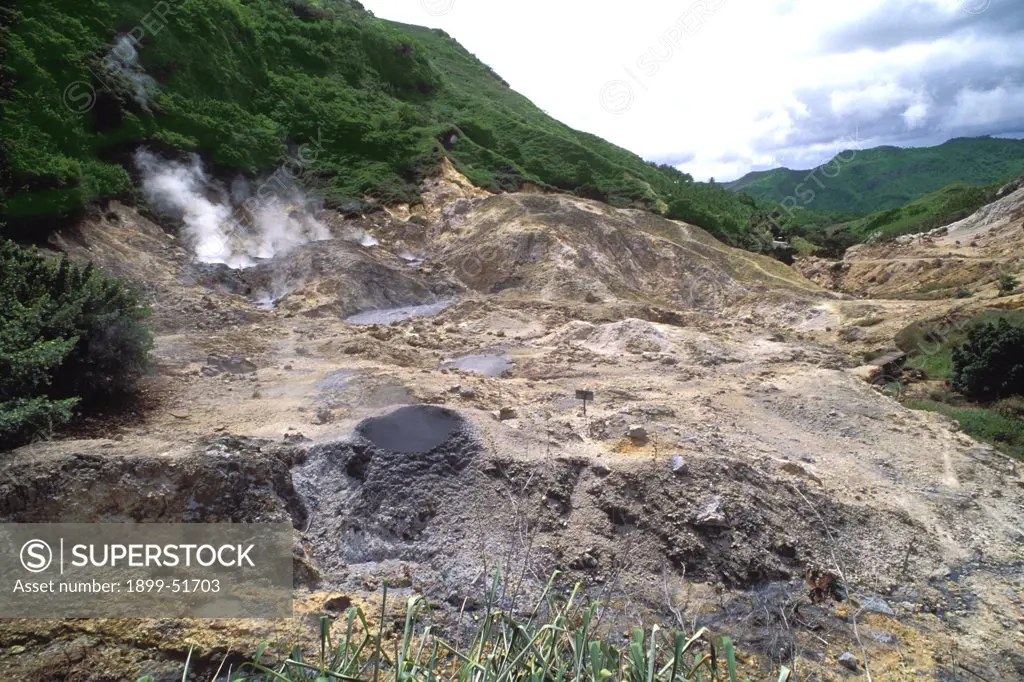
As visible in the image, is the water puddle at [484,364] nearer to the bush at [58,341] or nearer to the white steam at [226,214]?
the bush at [58,341]

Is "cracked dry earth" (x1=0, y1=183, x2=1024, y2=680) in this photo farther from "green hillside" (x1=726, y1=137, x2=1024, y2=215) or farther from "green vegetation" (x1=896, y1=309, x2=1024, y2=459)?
"green hillside" (x1=726, y1=137, x2=1024, y2=215)

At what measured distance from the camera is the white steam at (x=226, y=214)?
17.8 metres

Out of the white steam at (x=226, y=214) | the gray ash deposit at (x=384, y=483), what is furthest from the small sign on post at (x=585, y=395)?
the white steam at (x=226, y=214)

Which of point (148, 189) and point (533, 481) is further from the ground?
point (148, 189)

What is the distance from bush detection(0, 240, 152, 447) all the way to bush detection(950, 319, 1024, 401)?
1431 cm

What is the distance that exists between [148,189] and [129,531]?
51.6 ft

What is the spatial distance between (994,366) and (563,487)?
971 centimetres

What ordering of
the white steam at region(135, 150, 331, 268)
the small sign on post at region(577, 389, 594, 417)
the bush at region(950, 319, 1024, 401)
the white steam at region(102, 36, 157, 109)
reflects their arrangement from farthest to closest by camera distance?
the white steam at region(102, 36, 157, 109), the white steam at region(135, 150, 331, 268), the bush at region(950, 319, 1024, 401), the small sign on post at region(577, 389, 594, 417)

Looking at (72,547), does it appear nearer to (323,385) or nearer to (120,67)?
(323,385)

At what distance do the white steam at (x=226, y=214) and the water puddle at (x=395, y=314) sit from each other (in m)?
3.99

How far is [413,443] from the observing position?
7.11 m

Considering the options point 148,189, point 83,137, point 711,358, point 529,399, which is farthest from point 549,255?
point 83,137

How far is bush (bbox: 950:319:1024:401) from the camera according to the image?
36.7 ft

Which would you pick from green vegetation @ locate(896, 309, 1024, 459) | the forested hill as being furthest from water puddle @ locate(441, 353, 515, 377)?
the forested hill
